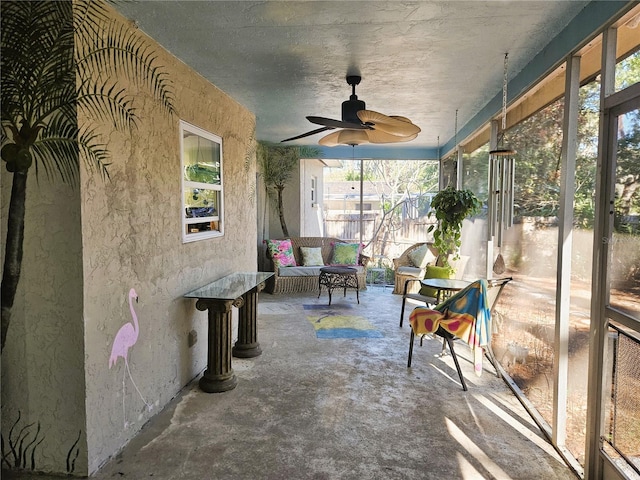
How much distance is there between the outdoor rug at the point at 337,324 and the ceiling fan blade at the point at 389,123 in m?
2.20

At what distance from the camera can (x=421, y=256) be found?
6.43 metres

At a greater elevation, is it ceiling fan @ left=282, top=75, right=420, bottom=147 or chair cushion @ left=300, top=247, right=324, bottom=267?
ceiling fan @ left=282, top=75, right=420, bottom=147

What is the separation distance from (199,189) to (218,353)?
1320 mm

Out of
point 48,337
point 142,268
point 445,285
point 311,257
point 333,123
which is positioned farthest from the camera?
point 311,257

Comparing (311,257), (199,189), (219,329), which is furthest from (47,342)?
(311,257)

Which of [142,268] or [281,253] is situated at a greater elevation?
[142,268]

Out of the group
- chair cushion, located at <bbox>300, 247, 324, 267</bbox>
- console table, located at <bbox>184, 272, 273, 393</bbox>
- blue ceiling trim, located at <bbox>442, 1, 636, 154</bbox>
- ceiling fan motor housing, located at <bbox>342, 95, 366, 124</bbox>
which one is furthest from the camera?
chair cushion, located at <bbox>300, 247, 324, 267</bbox>

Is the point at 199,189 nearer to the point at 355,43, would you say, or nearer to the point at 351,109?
the point at 351,109

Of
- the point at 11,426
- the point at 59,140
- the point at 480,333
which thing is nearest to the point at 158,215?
the point at 59,140

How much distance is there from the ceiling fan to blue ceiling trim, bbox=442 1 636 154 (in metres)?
0.81

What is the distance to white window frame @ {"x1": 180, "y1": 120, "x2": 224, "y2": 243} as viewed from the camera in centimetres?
299

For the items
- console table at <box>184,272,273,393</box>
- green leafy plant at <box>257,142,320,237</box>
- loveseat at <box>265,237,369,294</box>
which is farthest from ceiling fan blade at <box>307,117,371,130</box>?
green leafy plant at <box>257,142,320,237</box>

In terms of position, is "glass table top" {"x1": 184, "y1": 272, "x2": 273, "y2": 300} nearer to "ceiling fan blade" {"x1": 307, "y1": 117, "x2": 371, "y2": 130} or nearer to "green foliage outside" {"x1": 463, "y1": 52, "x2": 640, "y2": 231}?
"ceiling fan blade" {"x1": 307, "y1": 117, "x2": 371, "y2": 130}

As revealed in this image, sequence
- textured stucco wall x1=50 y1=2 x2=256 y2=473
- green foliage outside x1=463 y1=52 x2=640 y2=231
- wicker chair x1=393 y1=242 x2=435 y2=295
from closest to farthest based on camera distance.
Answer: green foliage outside x1=463 y1=52 x2=640 y2=231 < textured stucco wall x1=50 y1=2 x2=256 y2=473 < wicker chair x1=393 y1=242 x2=435 y2=295
